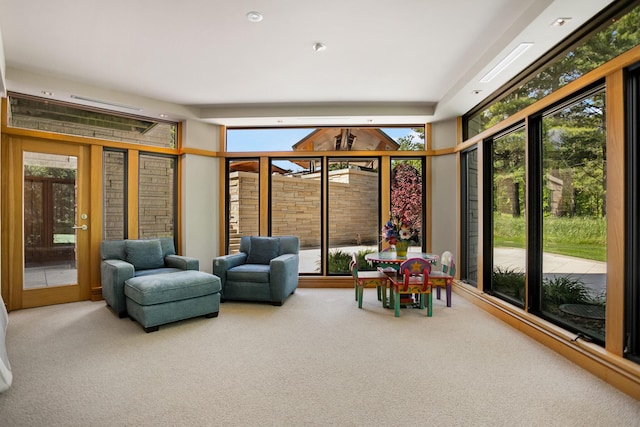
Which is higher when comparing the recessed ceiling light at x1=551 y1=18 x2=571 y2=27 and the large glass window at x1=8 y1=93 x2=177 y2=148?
the recessed ceiling light at x1=551 y1=18 x2=571 y2=27

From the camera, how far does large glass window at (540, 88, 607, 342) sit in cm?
258

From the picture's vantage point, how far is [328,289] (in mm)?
5273

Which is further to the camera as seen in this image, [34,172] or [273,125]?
[273,125]

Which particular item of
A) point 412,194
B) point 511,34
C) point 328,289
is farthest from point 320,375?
point 412,194

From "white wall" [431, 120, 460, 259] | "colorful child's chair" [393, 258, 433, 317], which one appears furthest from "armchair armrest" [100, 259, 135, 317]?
"white wall" [431, 120, 460, 259]

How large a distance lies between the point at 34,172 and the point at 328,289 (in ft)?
14.1

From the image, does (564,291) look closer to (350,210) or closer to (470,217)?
(470,217)

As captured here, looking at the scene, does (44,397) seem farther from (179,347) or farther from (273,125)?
(273,125)

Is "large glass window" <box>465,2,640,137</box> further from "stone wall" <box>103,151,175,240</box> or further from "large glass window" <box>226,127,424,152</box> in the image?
"stone wall" <box>103,151,175,240</box>

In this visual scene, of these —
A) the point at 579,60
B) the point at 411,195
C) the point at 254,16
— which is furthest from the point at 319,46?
the point at 411,195

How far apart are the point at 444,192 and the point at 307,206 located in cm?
225

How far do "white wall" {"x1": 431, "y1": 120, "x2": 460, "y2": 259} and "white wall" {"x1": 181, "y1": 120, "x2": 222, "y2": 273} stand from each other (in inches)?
142

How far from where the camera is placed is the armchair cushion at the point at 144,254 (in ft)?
14.1

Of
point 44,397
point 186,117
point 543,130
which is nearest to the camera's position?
point 44,397
